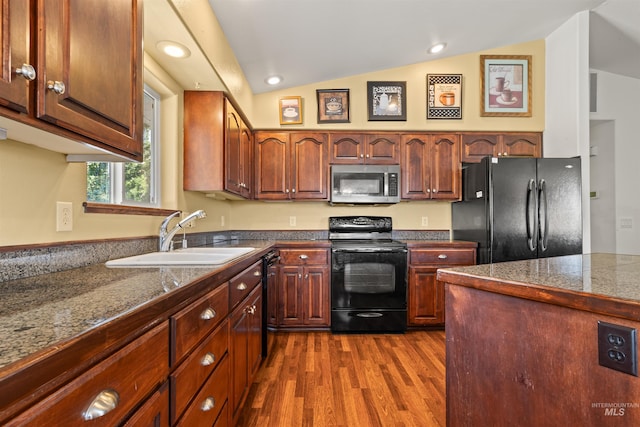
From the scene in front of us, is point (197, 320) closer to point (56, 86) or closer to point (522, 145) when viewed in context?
point (56, 86)

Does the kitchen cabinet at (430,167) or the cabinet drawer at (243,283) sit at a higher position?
the kitchen cabinet at (430,167)

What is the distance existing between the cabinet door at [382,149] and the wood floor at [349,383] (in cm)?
180

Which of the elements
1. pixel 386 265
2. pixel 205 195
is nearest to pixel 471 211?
pixel 386 265

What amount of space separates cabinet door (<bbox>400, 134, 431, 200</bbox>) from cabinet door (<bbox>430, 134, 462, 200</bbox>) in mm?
56

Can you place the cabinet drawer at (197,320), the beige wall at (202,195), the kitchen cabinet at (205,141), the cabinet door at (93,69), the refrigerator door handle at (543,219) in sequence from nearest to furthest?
the cabinet door at (93,69), the cabinet drawer at (197,320), the beige wall at (202,195), the kitchen cabinet at (205,141), the refrigerator door handle at (543,219)

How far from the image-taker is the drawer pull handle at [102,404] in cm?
52

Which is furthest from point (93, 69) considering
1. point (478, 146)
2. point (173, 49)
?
point (478, 146)

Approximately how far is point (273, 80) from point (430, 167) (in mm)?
1917

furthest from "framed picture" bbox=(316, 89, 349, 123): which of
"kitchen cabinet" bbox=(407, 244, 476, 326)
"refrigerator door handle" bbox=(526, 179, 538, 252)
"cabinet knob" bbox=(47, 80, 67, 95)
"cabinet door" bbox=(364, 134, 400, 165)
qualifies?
"cabinet knob" bbox=(47, 80, 67, 95)

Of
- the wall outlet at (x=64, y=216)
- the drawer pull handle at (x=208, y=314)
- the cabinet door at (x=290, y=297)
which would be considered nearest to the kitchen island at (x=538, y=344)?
the drawer pull handle at (x=208, y=314)

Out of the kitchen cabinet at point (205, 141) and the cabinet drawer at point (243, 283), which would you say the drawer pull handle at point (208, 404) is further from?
the kitchen cabinet at point (205, 141)

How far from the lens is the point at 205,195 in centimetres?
269

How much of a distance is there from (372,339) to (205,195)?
6.65 ft

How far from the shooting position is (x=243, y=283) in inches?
61.3
